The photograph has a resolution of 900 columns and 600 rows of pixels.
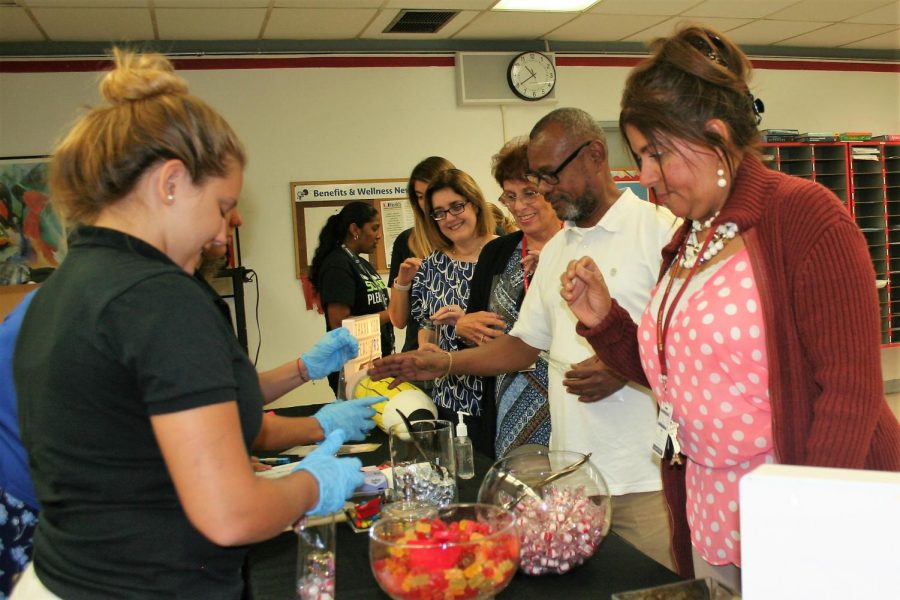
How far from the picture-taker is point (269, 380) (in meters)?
2.01

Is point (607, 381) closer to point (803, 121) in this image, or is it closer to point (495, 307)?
point (495, 307)

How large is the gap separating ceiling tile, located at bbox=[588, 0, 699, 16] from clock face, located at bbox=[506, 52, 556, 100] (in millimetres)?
721

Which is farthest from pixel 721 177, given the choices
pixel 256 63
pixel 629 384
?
pixel 256 63

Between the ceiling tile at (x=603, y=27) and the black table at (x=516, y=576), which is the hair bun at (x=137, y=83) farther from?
the ceiling tile at (x=603, y=27)

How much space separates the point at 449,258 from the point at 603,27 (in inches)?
133

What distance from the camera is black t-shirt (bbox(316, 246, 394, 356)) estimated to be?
388 cm

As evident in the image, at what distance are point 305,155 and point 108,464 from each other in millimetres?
4778

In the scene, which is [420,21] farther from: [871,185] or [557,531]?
[557,531]

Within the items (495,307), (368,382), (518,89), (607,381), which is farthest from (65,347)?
(518,89)

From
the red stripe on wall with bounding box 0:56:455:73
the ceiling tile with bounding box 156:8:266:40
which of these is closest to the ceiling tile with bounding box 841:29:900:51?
the red stripe on wall with bounding box 0:56:455:73

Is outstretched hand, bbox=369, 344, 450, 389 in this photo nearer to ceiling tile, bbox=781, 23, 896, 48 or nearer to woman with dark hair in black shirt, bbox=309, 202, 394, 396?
woman with dark hair in black shirt, bbox=309, 202, 394, 396

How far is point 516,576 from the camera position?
1.28 m

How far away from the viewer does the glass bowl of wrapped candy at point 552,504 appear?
1256 mm

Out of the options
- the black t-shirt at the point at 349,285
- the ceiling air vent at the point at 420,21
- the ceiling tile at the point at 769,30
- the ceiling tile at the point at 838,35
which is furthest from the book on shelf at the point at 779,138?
the black t-shirt at the point at 349,285
